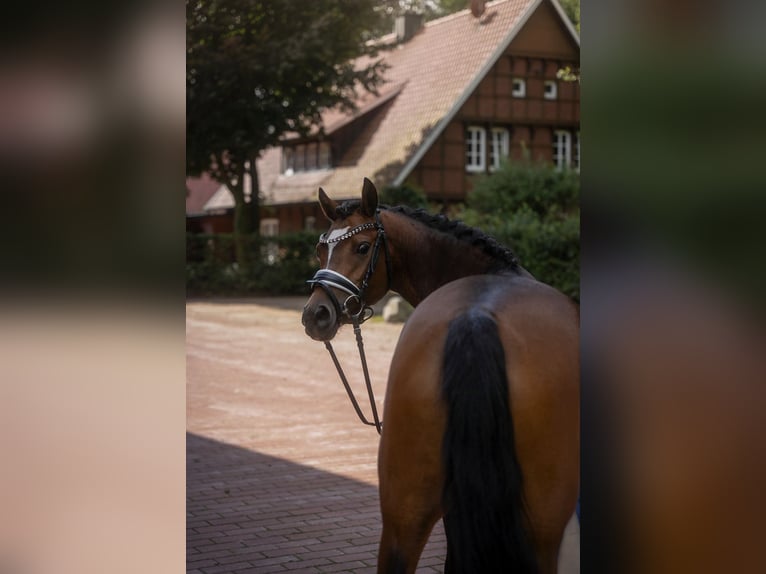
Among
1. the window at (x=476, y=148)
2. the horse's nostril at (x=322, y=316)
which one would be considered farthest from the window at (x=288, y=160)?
the horse's nostril at (x=322, y=316)

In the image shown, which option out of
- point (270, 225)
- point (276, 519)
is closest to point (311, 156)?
point (270, 225)

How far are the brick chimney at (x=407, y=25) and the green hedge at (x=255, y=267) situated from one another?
9.46m

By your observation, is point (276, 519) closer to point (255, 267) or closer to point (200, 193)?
point (255, 267)

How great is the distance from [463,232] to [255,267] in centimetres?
2304

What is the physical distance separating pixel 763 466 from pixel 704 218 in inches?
23.9

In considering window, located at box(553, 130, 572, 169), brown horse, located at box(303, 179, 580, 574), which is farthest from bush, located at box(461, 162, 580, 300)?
brown horse, located at box(303, 179, 580, 574)

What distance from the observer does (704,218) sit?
2.28m

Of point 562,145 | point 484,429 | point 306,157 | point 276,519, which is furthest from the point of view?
point 306,157

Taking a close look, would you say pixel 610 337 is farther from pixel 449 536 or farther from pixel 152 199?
pixel 152 199

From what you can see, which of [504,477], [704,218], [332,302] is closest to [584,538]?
[504,477]

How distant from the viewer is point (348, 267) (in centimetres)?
335

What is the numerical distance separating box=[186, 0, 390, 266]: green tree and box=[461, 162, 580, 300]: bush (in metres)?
5.16

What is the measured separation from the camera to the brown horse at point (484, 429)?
2.71 meters

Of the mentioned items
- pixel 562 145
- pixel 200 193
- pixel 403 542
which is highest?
pixel 562 145
